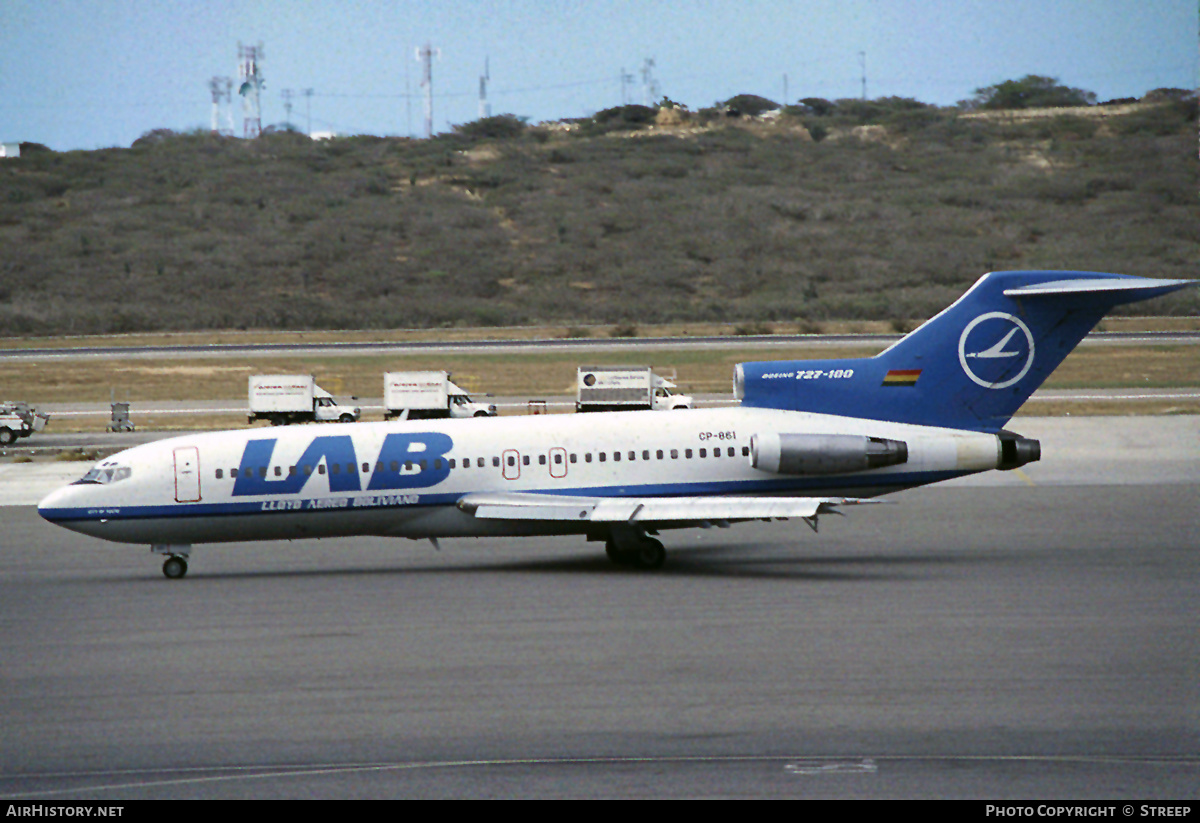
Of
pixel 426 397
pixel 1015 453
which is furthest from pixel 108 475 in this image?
pixel 426 397

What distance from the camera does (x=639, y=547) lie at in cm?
2434

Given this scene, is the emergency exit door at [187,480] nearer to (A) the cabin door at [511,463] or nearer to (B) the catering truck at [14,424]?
(A) the cabin door at [511,463]

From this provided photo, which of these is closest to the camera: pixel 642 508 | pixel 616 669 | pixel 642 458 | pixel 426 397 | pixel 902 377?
pixel 616 669

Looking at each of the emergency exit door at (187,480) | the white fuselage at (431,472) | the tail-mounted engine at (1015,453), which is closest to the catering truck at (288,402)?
the white fuselage at (431,472)

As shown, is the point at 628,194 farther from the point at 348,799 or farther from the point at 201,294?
the point at 348,799

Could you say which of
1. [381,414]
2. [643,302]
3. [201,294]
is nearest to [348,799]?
[381,414]

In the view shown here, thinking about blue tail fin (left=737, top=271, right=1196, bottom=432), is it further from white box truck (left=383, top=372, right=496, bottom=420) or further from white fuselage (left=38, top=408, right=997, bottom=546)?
white box truck (left=383, top=372, right=496, bottom=420)

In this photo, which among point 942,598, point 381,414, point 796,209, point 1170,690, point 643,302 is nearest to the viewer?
point 1170,690

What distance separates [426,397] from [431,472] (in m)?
27.6

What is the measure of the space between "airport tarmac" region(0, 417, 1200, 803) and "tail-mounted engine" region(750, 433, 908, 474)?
1922 mm

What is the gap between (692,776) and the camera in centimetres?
1230

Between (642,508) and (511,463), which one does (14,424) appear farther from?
(642,508)

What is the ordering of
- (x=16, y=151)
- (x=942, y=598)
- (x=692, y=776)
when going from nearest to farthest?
1. (x=692, y=776)
2. (x=942, y=598)
3. (x=16, y=151)

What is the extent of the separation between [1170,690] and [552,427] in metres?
13.7
